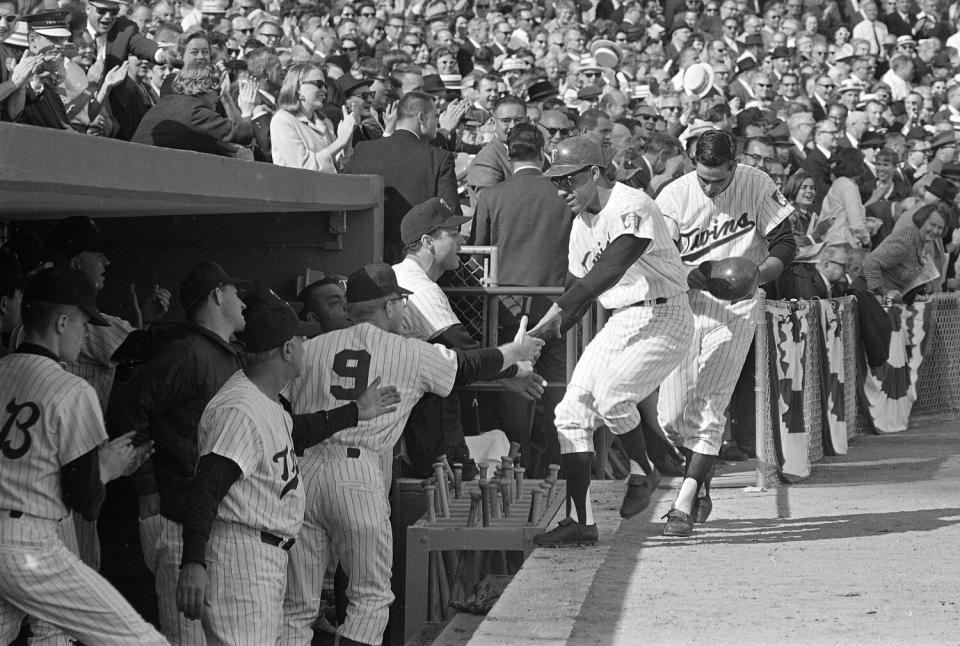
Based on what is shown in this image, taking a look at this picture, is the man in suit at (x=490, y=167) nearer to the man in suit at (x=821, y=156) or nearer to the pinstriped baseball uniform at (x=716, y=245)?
the pinstriped baseball uniform at (x=716, y=245)

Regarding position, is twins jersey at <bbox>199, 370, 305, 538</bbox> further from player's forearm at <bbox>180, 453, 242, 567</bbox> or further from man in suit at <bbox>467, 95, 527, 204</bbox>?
man in suit at <bbox>467, 95, 527, 204</bbox>

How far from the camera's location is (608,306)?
21.6ft

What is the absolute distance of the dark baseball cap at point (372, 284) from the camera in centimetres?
570

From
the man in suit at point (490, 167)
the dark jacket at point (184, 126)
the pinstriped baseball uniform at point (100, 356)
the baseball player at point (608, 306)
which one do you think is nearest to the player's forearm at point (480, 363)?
the baseball player at point (608, 306)

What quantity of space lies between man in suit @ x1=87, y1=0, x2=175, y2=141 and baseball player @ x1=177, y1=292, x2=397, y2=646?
3.18m

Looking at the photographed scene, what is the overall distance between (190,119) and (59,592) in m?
3.13

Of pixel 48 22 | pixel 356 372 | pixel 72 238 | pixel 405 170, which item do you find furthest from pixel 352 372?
pixel 48 22

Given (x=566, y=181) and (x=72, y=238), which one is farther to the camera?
(x=72, y=238)

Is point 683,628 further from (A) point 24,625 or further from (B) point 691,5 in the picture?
(B) point 691,5

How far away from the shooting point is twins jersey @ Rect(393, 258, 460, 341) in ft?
21.6

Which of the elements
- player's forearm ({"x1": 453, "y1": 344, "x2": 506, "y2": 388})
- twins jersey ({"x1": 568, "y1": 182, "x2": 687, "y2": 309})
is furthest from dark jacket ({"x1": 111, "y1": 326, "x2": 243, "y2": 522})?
twins jersey ({"x1": 568, "y1": 182, "x2": 687, "y2": 309})

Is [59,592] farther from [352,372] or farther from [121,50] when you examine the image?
[121,50]

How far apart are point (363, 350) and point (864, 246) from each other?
26.2 ft

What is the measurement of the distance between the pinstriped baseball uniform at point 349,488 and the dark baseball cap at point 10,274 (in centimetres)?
116
